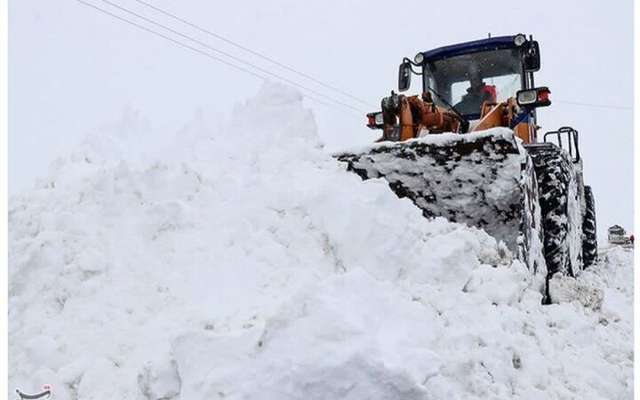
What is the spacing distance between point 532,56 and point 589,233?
8.25 feet

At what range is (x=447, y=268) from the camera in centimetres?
330

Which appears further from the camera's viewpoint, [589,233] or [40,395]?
[589,233]

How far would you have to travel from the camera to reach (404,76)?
614cm

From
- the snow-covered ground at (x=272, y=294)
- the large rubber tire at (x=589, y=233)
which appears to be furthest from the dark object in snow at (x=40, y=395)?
the large rubber tire at (x=589, y=233)

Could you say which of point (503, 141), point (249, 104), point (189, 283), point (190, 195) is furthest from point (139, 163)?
point (503, 141)

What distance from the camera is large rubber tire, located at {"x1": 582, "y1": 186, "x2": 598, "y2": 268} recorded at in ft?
23.1

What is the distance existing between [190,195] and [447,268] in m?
1.55

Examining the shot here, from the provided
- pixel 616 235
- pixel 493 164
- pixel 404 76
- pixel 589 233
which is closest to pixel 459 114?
pixel 404 76

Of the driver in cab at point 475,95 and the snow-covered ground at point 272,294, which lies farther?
the driver in cab at point 475,95

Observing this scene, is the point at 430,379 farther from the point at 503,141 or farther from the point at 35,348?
the point at 503,141

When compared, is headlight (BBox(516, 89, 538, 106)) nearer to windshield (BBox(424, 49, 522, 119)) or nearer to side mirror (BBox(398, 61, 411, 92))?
windshield (BBox(424, 49, 522, 119))

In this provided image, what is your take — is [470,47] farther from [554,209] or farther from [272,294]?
[272,294]

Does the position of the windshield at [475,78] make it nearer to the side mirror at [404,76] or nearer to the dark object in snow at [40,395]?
the side mirror at [404,76]

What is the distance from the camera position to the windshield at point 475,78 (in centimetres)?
599
